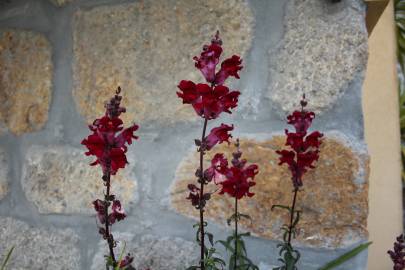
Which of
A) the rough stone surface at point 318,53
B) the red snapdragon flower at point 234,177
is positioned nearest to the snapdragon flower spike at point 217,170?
the red snapdragon flower at point 234,177

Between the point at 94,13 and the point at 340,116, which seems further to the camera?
the point at 94,13

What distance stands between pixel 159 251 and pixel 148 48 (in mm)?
454

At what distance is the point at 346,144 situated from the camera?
3.03 ft

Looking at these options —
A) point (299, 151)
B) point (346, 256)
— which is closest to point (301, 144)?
point (299, 151)

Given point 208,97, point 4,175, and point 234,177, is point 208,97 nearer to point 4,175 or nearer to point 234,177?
point 234,177

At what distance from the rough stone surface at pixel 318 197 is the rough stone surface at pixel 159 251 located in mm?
91

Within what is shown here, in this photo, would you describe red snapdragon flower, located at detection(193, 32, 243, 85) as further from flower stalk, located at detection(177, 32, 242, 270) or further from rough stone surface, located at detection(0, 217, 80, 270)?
rough stone surface, located at detection(0, 217, 80, 270)

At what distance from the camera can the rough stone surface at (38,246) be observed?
111cm

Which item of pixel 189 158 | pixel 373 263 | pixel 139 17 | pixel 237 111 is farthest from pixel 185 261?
pixel 373 263

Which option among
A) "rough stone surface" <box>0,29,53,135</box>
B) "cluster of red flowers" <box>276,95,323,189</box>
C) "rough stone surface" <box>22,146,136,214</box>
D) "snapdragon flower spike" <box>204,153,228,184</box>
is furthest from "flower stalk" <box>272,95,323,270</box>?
"rough stone surface" <box>0,29,53,135</box>

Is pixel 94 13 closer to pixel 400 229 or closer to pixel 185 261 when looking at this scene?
pixel 185 261

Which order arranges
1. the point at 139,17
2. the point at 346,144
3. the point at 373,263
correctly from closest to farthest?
the point at 346,144 → the point at 139,17 → the point at 373,263

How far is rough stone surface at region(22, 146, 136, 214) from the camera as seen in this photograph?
3.52 ft

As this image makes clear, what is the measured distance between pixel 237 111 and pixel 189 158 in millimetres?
144
